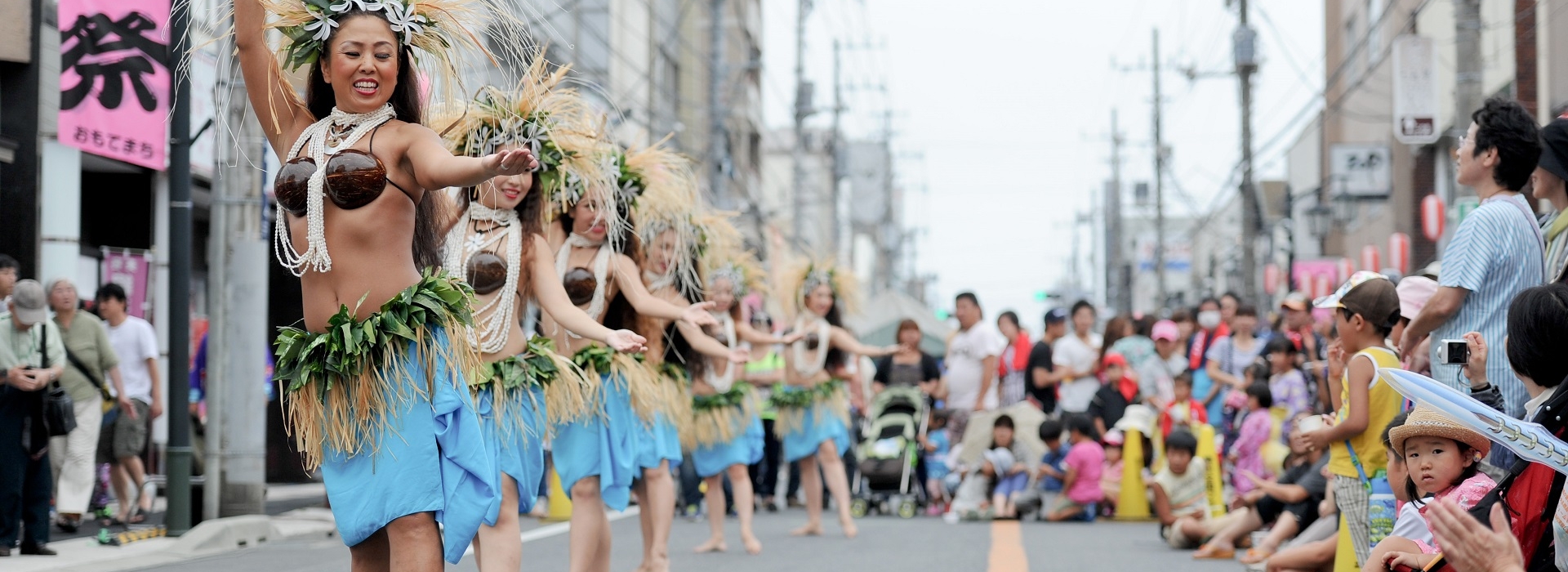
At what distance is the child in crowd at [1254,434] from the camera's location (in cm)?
1209

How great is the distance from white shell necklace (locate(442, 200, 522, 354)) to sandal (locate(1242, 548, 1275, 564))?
485cm

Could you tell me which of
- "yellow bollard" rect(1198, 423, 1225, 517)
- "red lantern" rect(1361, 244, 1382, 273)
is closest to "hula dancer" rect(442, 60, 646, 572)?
"yellow bollard" rect(1198, 423, 1225, 517)

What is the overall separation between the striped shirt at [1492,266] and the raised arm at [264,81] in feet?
13.6

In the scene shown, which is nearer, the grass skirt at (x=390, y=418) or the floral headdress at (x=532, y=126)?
the grass skirt at (x=390, y=418)

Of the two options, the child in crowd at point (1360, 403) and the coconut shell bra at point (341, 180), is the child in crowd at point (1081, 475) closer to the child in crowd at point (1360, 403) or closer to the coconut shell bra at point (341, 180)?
the child in crowd at point (1360, 403)

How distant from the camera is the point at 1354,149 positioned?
29594mm

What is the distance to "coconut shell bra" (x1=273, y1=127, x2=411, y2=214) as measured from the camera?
4.57 m

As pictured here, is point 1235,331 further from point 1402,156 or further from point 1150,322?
point 1402,156

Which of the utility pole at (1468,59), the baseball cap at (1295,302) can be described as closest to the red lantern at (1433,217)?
the utility pole at (1468,59)

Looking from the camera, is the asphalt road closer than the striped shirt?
No

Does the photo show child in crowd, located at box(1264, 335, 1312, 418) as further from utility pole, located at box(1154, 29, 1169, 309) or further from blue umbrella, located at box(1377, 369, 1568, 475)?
utility pole, located at box(1154, 29, 1169, 309)

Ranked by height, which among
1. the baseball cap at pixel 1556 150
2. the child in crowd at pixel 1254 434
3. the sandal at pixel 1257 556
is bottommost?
the sandal at pixel 1257 556

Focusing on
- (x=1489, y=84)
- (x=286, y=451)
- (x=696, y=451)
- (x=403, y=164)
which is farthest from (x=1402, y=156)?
(x=403, y=164)

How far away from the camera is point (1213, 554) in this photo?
34.1ft
